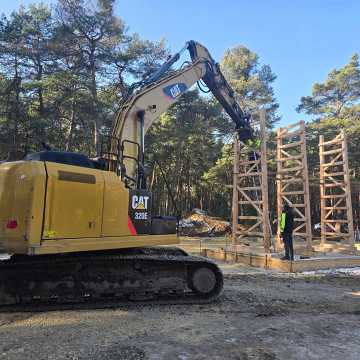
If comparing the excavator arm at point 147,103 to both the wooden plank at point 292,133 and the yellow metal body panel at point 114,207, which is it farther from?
the wooden plank at point 292,133

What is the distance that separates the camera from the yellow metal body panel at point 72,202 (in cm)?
588

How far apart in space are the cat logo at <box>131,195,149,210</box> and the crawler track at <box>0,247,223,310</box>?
0.77 metres

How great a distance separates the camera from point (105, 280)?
21.4 ft

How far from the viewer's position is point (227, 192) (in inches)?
1673

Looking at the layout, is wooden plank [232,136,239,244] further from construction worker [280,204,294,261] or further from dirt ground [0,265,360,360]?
dirt ground [0,265,360,360]

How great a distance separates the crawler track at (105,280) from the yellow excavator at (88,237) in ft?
0.05

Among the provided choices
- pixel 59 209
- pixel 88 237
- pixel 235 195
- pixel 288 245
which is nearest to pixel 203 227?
pixel 235 195

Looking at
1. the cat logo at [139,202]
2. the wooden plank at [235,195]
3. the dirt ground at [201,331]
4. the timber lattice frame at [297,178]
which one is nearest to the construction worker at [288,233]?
the timber lattice frame at [297,178]

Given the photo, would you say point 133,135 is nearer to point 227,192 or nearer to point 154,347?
point 154,347

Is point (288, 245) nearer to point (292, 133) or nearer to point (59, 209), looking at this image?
point (292, 133)

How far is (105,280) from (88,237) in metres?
0.79

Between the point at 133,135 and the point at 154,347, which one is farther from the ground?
the point at 133,135

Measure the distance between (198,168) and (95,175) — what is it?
111 feet

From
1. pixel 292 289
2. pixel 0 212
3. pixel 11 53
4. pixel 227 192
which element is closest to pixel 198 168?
pixel 227 192
